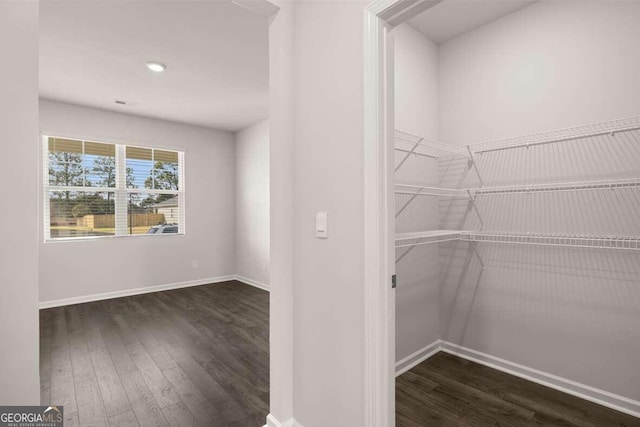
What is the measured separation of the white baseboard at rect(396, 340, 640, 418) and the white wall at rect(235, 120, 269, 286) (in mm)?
2899

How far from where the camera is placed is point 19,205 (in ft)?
3.32

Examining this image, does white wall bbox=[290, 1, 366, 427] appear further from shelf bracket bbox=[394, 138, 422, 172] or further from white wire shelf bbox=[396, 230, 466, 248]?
shelf bracket bbox=[394, 138, 422, 172]

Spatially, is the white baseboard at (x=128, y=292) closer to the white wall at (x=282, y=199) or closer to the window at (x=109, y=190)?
the window at (x=109, y=190)

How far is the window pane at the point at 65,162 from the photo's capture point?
4.15 metres

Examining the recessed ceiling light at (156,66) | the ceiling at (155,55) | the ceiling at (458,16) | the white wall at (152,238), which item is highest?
the ceiling at (458,16)

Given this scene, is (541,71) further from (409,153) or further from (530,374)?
(530,374)

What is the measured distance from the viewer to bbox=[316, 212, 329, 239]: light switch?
1.53 meters

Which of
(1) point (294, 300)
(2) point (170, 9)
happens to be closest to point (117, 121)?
(2) point (170, 9)

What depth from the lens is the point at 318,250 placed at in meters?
1.58

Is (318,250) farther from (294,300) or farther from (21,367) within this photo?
(21,367)

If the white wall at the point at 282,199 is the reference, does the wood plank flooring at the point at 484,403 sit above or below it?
below

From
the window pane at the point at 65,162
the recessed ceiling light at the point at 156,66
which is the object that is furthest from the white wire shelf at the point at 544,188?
the window pane at the point at 65,162

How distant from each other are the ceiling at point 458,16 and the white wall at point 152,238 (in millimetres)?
3956

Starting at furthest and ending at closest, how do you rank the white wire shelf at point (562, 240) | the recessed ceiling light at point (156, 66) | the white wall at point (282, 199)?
the recessed ceiling light at point (156, 66)
the white wire shelf at point (562, 240)
the white wall at point (282, 199)
